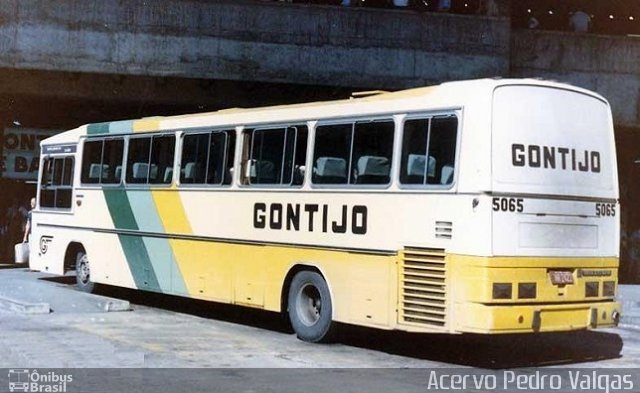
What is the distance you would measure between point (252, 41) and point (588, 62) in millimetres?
8144

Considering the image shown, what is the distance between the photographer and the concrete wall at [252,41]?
72.4 feet

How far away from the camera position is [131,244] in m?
15.6

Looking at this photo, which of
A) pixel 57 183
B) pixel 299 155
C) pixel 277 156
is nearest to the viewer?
pixel 299 155

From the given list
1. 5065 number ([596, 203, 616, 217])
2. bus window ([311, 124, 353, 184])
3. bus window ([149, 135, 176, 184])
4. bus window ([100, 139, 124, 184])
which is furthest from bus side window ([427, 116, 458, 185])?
bus window ([100, 139, 124, 184])

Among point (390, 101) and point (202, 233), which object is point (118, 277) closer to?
point (202, 233)

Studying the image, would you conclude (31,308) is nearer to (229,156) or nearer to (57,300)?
(57,300)

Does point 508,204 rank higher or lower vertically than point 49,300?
higher

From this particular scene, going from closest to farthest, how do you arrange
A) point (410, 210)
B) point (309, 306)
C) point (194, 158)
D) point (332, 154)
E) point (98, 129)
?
point (410, 210) < point (332, 154) < point (309, 306) < point (194, 158) < point (98, 129)

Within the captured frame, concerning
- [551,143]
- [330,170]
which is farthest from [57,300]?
[551,143]

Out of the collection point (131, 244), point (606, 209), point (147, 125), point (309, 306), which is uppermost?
point (147, 125)

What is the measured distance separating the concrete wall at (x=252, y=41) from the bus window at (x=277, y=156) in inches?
374

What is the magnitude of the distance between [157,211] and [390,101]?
509 centimetres

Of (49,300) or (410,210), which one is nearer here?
(410,210)

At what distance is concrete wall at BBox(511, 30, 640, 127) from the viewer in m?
23.5
